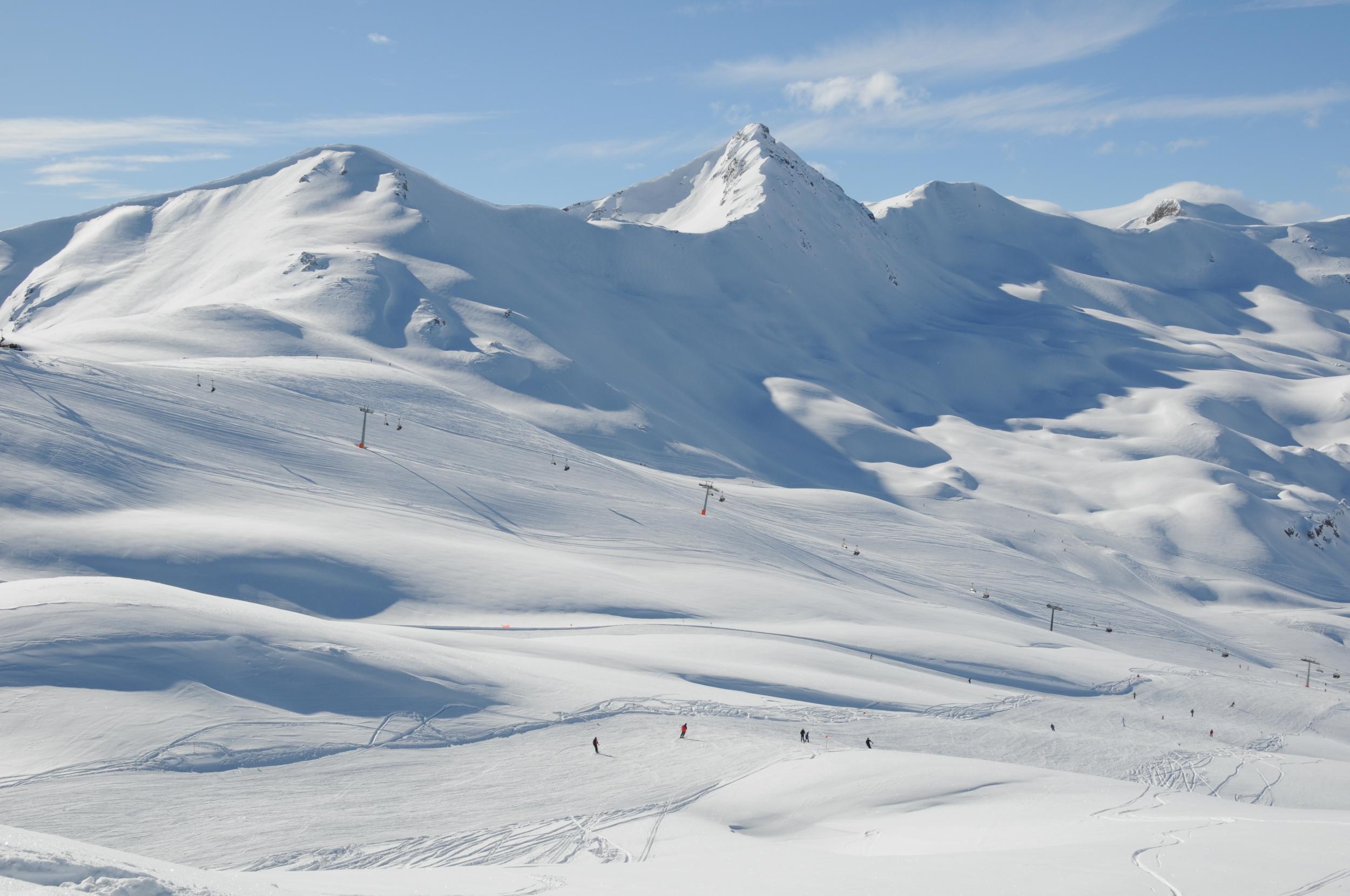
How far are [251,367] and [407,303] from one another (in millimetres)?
38051

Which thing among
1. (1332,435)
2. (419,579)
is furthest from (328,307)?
(1332,435)

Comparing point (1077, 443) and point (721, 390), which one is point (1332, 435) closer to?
point (1077, 443)

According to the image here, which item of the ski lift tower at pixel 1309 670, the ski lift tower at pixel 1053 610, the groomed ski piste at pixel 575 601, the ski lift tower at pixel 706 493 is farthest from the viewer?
the ski lift tower at pixel 1309 670

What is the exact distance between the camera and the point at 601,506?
219 feet

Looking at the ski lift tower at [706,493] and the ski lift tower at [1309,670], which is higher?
the ski lift tower at [706,493]

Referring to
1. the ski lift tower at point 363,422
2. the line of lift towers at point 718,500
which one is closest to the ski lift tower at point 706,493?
the line of lift towers at point 718,500

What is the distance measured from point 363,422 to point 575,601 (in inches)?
1065

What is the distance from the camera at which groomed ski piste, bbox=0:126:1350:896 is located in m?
23.6

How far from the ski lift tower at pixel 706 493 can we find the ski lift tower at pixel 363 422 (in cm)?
2359

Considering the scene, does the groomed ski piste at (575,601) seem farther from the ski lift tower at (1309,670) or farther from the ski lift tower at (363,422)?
the ski lift tower at (363,422)

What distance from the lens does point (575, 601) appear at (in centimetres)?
4944

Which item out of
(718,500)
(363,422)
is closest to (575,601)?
(363,422)

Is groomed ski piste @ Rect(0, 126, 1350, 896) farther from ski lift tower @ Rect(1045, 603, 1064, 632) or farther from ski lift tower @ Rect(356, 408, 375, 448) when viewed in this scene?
ski lift tower @ Rect(356, 408, 375, 448)

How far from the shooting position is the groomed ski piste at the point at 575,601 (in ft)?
77.4
